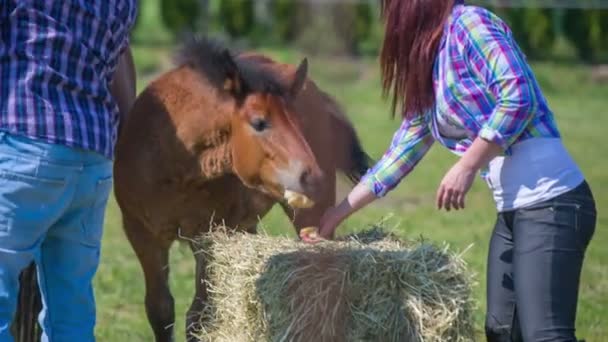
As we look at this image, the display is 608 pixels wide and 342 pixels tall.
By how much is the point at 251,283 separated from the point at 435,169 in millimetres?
9114

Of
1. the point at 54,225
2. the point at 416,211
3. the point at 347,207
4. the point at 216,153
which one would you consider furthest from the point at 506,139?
the point at 416,211

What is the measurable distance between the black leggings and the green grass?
162cm

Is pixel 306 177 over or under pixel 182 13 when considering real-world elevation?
over

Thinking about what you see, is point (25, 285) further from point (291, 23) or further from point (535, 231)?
point (291, 23)

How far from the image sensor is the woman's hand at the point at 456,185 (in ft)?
14.2

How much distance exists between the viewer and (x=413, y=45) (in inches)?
179

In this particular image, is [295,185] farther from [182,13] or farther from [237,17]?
[182,13]

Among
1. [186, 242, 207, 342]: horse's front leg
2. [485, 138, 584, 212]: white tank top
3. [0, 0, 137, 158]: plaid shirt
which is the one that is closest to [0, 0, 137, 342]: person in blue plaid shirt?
[0, 0, 137, 158]: plaid shirt

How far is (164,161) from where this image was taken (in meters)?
5.86

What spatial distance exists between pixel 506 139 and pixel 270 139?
4.14ft

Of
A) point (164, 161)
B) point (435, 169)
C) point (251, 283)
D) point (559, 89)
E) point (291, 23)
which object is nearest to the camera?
point (251, 283)

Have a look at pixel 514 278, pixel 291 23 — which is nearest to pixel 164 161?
pixel 514 278

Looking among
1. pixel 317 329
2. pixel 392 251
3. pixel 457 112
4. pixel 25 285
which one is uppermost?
pixel 457 112

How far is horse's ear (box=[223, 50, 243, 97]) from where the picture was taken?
538 cm
